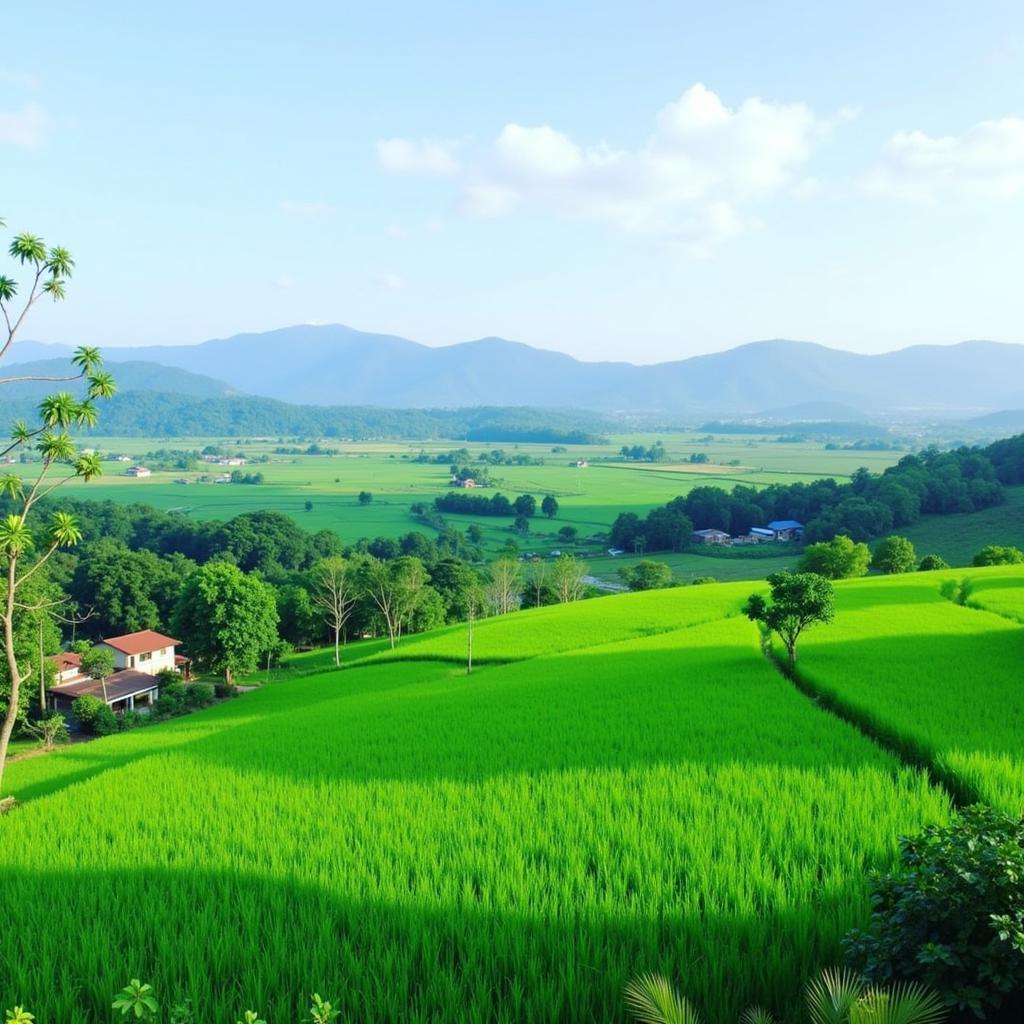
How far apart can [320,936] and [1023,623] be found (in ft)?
103

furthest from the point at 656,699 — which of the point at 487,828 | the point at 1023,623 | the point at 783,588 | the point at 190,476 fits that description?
the point at 190,476

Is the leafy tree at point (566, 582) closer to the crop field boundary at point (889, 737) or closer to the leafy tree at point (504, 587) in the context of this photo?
the leafy tree at point (504, 587)

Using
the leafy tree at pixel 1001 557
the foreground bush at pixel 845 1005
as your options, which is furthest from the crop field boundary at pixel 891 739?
the leafy tree at pixel 1001 557

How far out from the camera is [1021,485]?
317 ft

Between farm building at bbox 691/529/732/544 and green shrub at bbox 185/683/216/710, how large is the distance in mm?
73259

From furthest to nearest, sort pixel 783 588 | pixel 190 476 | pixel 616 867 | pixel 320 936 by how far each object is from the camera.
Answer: pixel 190 476 → pixel 783 588 → pixel 616 867 → pixel 320 936

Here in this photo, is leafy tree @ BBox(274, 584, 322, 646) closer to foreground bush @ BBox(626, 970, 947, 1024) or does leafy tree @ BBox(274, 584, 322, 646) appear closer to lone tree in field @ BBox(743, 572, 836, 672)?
lone tree in field @ BBox(743, 572, 836, 672)

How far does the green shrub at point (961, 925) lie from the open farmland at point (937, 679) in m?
5.56

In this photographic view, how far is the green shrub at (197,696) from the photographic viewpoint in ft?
132

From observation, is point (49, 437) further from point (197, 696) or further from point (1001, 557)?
point (1001, 557)

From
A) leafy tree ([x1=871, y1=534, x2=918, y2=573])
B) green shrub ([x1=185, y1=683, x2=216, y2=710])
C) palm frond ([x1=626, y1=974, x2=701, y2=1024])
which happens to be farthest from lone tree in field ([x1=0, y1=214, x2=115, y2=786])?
leafy tree ([x1=871, y1=534, x2=918, y2=573])

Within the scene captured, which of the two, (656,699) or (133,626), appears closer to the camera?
(656,699)

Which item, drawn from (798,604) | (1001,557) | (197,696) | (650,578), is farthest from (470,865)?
(650,578)

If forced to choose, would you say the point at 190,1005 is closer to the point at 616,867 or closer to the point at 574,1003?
the point at 574,1003
